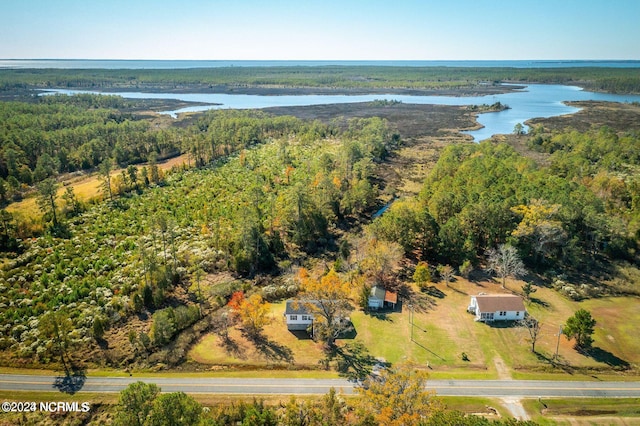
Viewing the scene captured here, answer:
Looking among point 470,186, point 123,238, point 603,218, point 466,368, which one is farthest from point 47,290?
point 603,218

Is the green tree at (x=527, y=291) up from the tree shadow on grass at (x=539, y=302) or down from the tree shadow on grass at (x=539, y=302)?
up

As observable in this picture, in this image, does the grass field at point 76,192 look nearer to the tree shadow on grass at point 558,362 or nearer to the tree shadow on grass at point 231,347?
the tree shadow on grass at point 231,347

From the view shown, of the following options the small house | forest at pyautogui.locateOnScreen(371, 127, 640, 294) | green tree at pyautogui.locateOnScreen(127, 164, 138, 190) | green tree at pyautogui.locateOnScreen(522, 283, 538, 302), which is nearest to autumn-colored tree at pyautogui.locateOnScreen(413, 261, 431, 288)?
the small house

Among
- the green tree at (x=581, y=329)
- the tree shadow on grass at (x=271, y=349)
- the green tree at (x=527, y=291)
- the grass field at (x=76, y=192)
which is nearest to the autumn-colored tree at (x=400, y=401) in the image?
the tree shadow on grass at (x=271, y=349)

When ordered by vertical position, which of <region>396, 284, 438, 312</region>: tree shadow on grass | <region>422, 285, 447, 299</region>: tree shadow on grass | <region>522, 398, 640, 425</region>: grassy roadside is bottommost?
<region>522, 398, 640, 425</region>: grassy roadside

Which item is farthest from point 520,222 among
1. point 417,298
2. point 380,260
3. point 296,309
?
point 296,309

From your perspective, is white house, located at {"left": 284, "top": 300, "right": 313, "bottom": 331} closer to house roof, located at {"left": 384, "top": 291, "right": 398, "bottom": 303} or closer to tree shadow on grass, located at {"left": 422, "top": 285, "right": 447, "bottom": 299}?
house roof, located at {"left": 384, "top": 291, "right": 398, "bottom": 303}

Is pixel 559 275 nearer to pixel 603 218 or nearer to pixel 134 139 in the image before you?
pixel 603 218

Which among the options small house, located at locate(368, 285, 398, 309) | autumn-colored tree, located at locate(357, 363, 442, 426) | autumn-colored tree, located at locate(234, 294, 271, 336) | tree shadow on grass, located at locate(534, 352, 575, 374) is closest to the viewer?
autumn-colored tree, located at locate(357, 363, 442, 426)
